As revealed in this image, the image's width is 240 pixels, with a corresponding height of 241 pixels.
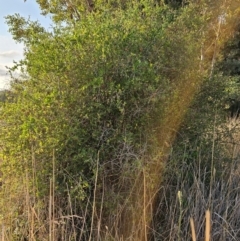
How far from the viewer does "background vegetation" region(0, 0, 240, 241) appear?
2.80 m

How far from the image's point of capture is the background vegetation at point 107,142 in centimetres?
280

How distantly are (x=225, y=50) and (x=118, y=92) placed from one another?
11.5 m

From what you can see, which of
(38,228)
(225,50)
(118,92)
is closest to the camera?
(38,228)

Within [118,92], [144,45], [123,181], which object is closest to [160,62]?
[144,45]

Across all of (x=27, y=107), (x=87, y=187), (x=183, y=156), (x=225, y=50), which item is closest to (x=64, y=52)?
(x=27, y=107)

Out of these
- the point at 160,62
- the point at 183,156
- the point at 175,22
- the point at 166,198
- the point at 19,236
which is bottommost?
the point at 19,236

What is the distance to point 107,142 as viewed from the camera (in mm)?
2945

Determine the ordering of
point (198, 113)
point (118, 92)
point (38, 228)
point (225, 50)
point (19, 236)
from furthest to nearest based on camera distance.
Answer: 1. point (225, 50)
2. point (198, 113)
3. point (118, 92)
4. point (19, 236)
5. point (38, 228)

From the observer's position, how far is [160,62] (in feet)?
10.8

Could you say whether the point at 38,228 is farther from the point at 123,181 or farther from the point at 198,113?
the point at 198,113

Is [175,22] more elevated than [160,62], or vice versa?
[175,22]

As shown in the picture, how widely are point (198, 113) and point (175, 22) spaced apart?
1.03 metres

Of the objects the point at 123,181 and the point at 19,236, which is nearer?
the point at 19,236

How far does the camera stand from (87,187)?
2.91 metres
